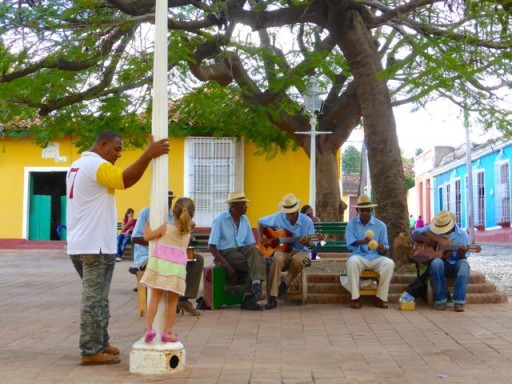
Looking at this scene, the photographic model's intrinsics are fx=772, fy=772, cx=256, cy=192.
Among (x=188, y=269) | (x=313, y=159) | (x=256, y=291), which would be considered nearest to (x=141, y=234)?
(x=188, y=269)

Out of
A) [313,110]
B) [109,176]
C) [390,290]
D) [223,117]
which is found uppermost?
[223,117]

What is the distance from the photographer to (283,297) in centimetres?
962

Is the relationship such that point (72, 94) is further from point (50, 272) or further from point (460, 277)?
point (460, 277)

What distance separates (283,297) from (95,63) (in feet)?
12.6

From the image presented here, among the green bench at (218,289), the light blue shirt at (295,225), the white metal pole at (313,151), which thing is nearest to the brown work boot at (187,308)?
the green bench at (218,289)

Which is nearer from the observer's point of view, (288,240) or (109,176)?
(109,176)

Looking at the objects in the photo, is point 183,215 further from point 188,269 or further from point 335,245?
point 335,245

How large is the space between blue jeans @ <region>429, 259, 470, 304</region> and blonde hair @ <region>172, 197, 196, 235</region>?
389 centimetres

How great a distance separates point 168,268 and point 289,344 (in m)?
1.57

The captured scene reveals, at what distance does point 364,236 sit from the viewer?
9375mm

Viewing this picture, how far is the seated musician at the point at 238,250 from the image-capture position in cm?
907

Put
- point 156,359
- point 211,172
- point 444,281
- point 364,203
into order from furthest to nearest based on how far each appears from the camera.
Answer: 1. point 211,172
2. point 364,203
3. point 444,281
4. point 156,359

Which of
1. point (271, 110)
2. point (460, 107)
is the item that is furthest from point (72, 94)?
point (460, 107)

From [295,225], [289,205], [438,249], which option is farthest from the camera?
[295,225]
